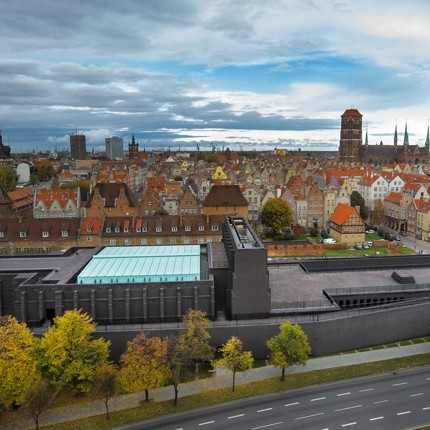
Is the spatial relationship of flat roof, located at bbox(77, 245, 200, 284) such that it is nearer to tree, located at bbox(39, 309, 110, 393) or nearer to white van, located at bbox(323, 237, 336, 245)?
tree, located at bbox(39, 309, 110, 393)

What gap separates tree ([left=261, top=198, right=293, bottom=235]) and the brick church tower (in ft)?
367

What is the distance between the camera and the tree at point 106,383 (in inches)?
1273

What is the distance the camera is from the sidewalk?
33562 mm

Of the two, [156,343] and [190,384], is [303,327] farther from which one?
[156,343]

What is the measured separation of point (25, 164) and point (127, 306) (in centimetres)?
15769

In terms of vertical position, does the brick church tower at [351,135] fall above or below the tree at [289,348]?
above

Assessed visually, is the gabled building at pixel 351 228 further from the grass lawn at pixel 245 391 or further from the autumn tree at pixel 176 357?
the autumn tree at pixel 176 357

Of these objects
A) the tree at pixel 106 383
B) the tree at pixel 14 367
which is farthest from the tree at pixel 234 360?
the tree at pixel 14 367

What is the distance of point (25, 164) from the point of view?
7151 inches

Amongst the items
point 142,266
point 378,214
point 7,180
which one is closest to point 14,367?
point 142,266

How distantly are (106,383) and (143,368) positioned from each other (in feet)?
9.23

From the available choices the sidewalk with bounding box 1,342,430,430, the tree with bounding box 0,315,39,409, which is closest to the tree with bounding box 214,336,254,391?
the sidewalk with bounding box 1,342,430,430

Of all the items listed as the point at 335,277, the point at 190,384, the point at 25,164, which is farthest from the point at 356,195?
the point at 25,164

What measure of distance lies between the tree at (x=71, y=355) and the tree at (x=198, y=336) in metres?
7.05
